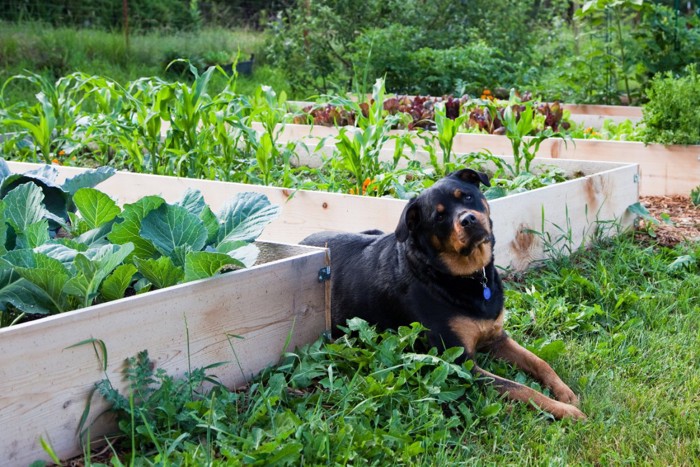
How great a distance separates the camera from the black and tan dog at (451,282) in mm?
3211

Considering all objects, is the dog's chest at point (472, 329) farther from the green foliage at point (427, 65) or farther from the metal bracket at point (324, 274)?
the green foliage at point (427, 65)

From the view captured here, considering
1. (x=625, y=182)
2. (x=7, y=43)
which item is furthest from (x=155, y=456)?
(x=7, y=43)

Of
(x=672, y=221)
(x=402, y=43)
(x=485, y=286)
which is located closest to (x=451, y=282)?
(x=485, y=286)

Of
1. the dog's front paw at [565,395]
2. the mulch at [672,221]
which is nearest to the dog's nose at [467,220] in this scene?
the dog's front paw at [565,395]

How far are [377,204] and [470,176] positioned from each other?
91 cm

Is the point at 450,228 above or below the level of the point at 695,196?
above

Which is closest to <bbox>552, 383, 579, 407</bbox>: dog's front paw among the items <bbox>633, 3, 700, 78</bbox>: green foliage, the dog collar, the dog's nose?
the dog collar

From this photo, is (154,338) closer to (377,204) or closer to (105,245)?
(105,245)

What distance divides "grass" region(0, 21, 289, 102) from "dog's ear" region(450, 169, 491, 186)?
8419 mm

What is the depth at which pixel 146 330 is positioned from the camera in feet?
8.66

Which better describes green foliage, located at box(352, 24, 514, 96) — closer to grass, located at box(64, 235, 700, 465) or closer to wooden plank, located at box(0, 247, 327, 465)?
grass, located at box(64, 235, 700, 465)

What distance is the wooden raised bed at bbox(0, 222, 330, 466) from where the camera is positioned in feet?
7.62

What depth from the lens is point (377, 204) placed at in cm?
438

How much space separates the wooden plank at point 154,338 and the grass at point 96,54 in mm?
8519
